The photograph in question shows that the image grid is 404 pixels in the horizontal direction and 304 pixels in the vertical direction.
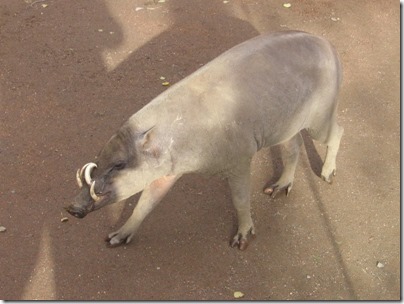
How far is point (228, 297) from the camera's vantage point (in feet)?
16.8

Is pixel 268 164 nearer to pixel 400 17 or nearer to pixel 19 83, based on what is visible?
pixel 19 83

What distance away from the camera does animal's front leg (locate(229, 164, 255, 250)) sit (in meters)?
5.02

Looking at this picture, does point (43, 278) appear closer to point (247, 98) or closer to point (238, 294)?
point (238, 294)

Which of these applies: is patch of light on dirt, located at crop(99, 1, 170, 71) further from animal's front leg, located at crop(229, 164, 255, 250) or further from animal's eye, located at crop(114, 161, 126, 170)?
animal's eye, located at crop(114, 161, 126, 170)

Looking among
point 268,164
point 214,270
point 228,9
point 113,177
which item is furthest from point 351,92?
point 113,177

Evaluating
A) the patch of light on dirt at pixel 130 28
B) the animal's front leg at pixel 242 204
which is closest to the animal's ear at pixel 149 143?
the animal's front leg at pixel 242 204

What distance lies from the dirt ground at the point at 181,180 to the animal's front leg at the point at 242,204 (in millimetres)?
118

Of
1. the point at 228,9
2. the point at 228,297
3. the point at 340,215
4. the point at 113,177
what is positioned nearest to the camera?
the point at 113,177

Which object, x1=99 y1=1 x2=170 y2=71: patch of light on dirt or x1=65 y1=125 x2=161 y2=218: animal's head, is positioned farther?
x1=99 y1=1 x2=170 y2=71: patch of light on dirt

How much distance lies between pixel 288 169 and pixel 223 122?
160cm

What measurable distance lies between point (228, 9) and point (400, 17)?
2581 mm

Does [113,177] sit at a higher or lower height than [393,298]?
higher

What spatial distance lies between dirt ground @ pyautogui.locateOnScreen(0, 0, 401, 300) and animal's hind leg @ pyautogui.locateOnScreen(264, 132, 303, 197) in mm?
104

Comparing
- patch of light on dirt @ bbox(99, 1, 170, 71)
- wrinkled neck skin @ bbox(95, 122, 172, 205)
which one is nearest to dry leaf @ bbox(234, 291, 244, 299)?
wrinkled neck skin @ bbox(95, 122, 172, 205)
